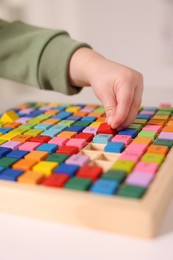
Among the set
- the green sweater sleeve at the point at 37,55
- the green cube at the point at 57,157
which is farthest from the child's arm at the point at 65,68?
the green cube at the point at 57,157

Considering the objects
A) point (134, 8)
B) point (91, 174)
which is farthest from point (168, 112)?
point (134, 8)

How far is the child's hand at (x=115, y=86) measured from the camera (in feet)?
1.92

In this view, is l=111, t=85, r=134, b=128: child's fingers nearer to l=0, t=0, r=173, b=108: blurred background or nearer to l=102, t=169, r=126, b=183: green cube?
l=102, t=169, r=126, b=183: green cube

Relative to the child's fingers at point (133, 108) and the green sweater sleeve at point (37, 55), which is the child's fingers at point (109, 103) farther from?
the green sweater sleeve at point (37, 55)

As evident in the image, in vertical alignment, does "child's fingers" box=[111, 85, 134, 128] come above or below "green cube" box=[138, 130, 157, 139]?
above

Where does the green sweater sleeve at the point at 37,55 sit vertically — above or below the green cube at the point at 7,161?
above

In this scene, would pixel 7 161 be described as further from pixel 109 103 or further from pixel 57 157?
pixel 109 103

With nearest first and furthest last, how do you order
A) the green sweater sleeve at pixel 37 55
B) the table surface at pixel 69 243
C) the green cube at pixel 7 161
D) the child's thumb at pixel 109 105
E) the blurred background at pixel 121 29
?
the table surface at pixel 69 243
the green cube at pixel 7 161
the child's thumb at pixel 109 105
the green sweater sleeve at pixel 37 55
the blurred background at pixel 121 29

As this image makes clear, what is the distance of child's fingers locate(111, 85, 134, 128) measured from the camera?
580 mm

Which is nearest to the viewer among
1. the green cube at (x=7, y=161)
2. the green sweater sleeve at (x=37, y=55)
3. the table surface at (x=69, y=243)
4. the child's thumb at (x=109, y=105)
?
the table surface at (x=69, y=243)

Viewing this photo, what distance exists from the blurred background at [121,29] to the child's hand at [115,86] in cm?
34

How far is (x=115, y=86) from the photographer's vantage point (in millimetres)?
610

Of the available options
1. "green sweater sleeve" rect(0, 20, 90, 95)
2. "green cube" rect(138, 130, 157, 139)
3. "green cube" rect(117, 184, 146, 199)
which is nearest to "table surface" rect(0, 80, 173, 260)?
"green cube" rect(117, 184, 146, 199)

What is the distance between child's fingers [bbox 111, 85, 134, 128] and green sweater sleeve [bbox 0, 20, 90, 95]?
167mm
